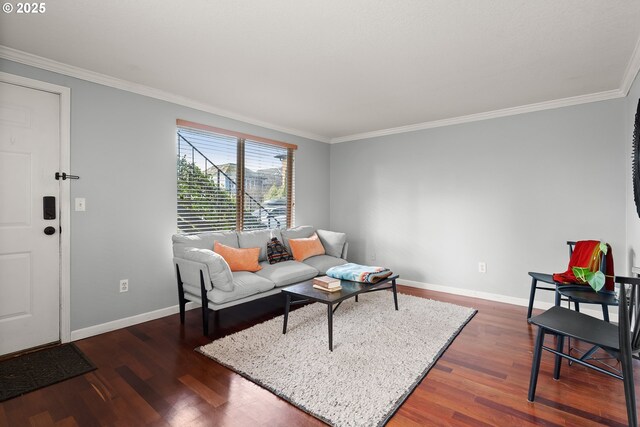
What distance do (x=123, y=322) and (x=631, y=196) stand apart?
5.03m

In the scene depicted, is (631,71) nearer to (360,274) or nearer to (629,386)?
(629,386)

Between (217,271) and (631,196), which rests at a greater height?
(631,196)

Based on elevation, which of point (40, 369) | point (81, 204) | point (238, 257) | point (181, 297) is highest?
point (81, 204)

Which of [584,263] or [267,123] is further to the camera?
[267,123]

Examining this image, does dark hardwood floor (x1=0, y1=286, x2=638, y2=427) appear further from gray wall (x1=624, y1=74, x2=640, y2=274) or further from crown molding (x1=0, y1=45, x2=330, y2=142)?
crown molding (x1=0, y1=45, x2=330, y2=142)

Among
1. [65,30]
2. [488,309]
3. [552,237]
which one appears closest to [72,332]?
[65,30]

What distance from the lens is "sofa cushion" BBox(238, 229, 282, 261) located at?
3922 millimetres

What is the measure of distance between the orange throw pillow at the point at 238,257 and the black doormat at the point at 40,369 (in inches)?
56.2

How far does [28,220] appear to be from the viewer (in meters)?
2.66

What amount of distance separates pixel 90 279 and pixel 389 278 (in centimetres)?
288

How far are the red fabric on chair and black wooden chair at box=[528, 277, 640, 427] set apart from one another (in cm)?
83

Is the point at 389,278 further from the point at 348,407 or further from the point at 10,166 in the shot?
the point at 10,166

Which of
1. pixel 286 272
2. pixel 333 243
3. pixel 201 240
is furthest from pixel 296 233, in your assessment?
pixel 201 240

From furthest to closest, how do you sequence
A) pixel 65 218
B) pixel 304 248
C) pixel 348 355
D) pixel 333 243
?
1. pixel 333 243
2. pixel 304 248
3. pixel 65 218
4. pixel 348 355
